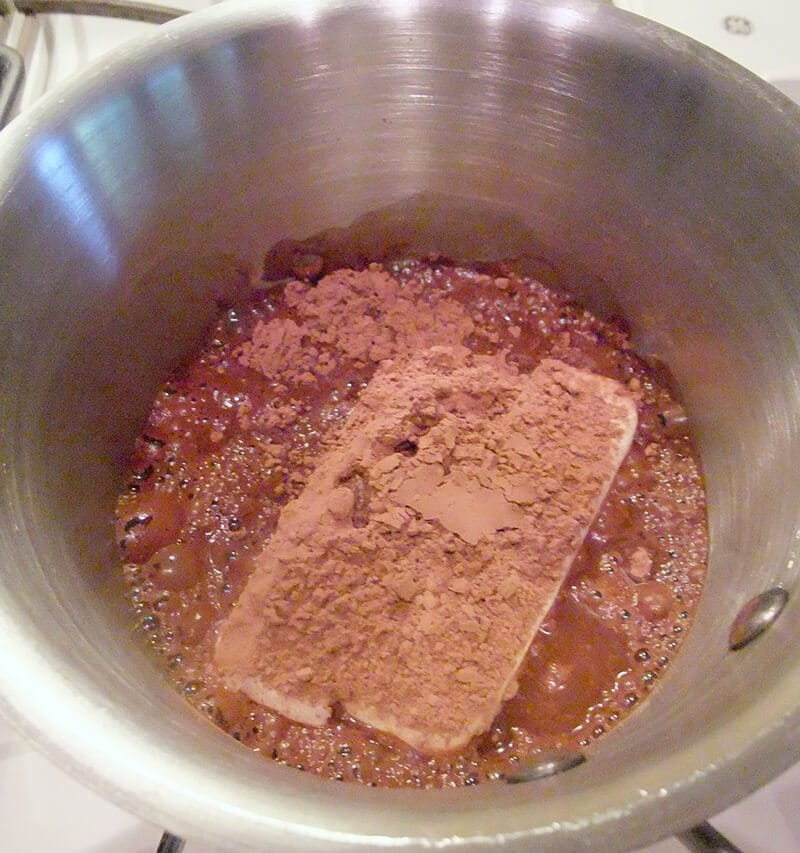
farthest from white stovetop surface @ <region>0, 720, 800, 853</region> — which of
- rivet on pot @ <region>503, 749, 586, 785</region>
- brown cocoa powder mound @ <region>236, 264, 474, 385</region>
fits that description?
brown cocoa powder mound @ <region>236, 264, 474, 385</region>

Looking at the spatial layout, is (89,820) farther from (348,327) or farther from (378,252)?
(378,252)

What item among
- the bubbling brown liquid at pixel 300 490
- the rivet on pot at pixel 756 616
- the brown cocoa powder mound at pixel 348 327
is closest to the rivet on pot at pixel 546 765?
the bubbling brown liquid at pixel 300 490

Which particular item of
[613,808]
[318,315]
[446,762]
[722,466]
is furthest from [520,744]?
[318,315]

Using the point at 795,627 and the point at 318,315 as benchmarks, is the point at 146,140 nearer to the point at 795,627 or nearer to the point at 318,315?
the point at 318,315

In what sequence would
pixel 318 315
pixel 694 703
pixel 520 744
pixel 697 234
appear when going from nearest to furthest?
pixel 694 703 → pixel 520 744 → pixel 697 234 → pixel 318 315

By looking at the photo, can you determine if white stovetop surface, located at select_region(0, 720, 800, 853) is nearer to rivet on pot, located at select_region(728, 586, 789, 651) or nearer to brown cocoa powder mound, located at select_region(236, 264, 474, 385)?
rivet on pot, located at select_region(728, 586, 789, 651)

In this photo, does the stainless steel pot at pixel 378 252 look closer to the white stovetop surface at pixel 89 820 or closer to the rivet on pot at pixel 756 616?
the rivet on pot at pixel 756 616
